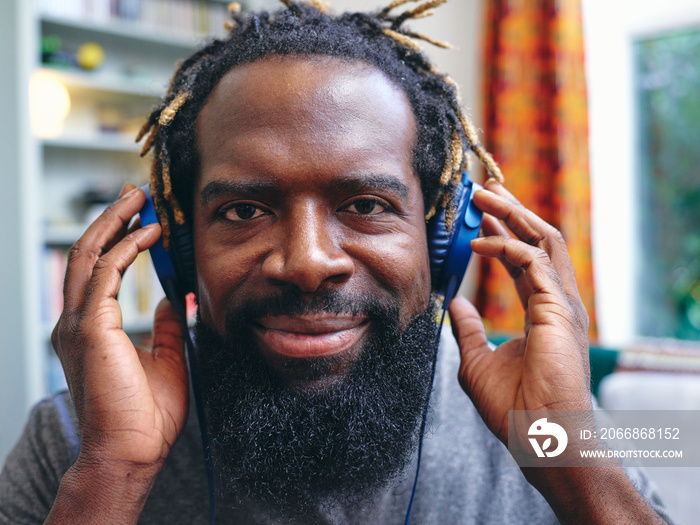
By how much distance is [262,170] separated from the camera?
2.88 feet

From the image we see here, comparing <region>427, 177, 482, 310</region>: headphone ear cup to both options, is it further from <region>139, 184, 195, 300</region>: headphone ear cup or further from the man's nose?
<region>139, 184, 195, 300</region>: headphone ear cup

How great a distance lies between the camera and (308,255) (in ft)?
2.72

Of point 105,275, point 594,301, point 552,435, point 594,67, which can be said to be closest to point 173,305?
point 105,275

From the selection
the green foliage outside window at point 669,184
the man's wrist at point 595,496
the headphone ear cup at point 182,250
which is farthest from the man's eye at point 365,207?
the green foliage outside window at point 669,184

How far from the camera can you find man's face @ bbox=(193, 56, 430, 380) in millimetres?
865

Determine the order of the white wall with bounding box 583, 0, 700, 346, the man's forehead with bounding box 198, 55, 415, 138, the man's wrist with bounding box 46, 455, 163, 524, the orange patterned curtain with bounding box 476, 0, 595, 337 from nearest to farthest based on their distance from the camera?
the man's wrist with bounding box 46, 455, 163, 524, the man's forehead with bounding box 198, 55, 415, 138, the orange patterned curtain with bounding box 476, 0, 595, 337, the white wall with bounding box 583, 0, 700, 346

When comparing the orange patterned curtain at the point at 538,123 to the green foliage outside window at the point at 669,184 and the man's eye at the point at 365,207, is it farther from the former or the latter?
the man's eye at the point at 365,207

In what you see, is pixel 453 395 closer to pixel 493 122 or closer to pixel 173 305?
pixel 173 305

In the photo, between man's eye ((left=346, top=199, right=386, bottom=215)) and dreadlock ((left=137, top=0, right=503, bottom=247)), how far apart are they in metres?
0.11

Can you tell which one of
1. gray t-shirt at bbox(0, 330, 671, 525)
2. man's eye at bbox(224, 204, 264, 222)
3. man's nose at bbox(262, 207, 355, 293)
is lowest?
gray t-shirt at bbox(0, 330, 671, 525)

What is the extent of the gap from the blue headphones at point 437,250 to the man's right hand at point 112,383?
0.04 metres

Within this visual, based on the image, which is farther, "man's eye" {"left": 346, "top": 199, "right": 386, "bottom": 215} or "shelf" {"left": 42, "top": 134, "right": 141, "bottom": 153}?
"shelf" {"left": 42, "top": 134, "right": 141, "bottom": 153}

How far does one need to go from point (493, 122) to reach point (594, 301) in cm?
92

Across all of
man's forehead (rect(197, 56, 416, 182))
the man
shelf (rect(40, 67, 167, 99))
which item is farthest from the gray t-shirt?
shelf (rect(40, 67, 167, 99))
